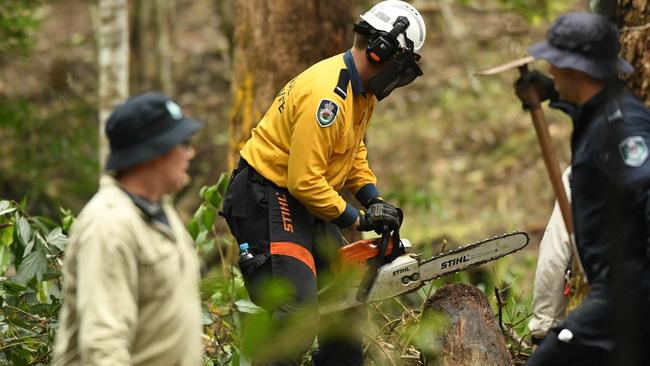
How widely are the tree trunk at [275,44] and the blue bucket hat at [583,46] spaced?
11.2 feet

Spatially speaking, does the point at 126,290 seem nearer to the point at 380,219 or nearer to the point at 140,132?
the point at 140,132

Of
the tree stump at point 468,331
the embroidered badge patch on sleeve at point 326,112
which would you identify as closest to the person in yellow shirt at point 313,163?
the embroidered badge patch on sleeve at point 326,112

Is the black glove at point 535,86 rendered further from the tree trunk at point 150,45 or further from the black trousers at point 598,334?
the tree trunk at point 150,45

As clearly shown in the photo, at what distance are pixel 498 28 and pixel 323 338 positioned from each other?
1611 centimetres

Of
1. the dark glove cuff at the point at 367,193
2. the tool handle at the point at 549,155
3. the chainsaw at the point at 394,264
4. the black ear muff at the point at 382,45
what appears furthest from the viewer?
the dark glove cuff at the point at 367,193

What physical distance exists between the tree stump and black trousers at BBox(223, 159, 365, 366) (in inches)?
18.1

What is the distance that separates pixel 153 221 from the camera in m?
3.23

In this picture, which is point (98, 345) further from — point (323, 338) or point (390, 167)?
point (390, 167)

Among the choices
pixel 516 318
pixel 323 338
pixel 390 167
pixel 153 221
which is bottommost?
pixel 390 167

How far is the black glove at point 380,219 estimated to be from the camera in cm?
492

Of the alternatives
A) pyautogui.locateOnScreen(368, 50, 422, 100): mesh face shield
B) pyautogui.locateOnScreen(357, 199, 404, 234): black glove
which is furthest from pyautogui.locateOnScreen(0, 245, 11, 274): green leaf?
pyautogui.locateOnScreen(368, 50, 422, 100): mesh face shield

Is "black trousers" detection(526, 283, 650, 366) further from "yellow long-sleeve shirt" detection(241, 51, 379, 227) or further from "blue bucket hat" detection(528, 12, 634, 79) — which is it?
"yellow long-sleeve shirt" detection(241, 51, 379, 227)

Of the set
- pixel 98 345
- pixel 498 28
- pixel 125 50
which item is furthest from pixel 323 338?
pixel 498 28

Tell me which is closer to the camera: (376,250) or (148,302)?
(148,302)
